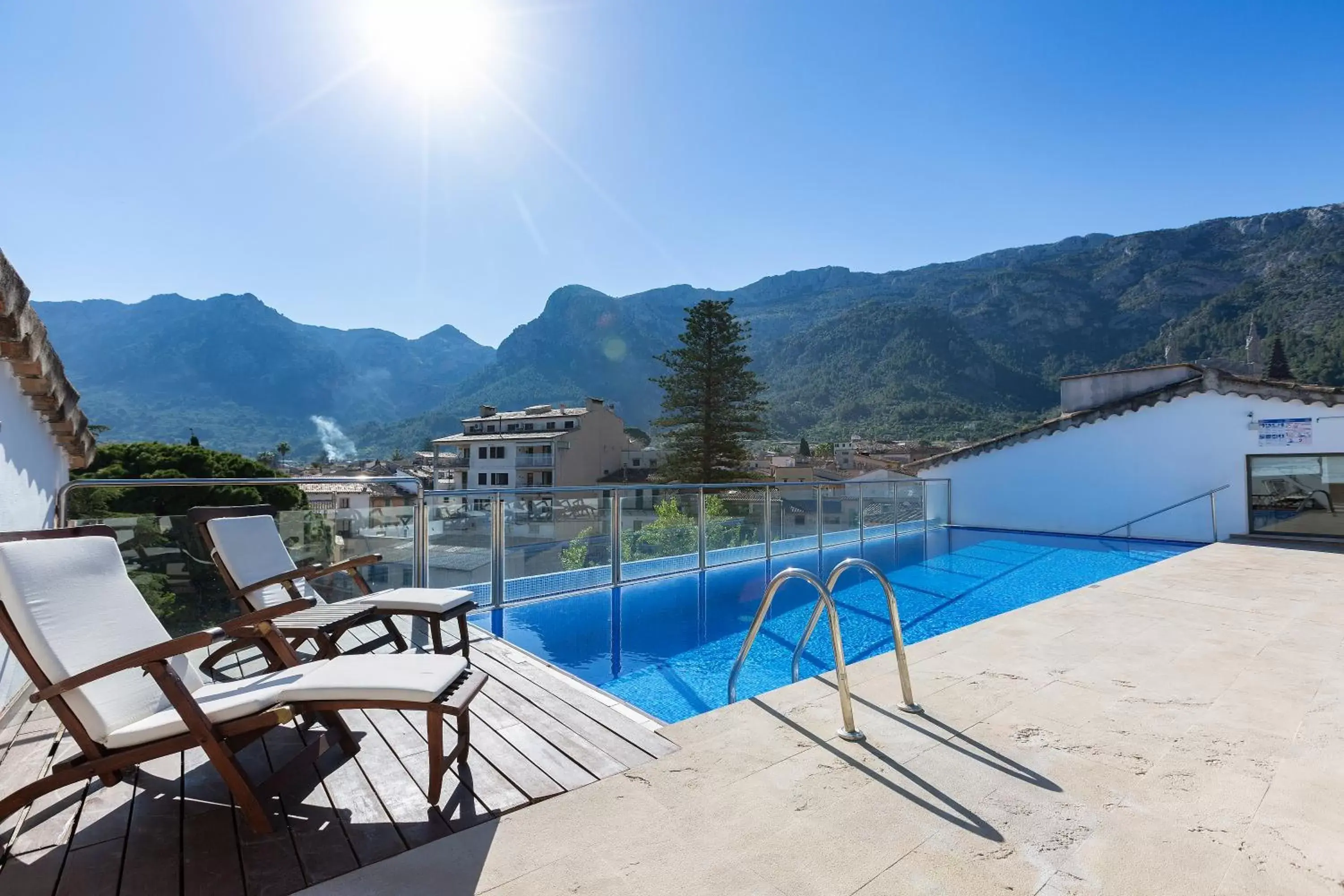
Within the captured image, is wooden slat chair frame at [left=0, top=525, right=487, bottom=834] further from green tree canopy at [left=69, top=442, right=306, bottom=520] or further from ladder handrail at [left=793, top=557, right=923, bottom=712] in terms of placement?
green tree canopy at [left=69, top=442, right=306, bottom=520]

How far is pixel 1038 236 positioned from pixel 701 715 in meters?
98.6

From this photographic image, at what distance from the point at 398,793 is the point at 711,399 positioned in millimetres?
29705

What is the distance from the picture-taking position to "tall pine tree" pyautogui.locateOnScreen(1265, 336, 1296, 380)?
83.6ft

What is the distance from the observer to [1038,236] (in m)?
84.9

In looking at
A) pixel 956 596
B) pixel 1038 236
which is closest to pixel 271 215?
pixel 956 596

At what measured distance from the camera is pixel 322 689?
2045 millimetres

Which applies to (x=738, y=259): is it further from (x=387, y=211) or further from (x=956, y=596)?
(x=956, y=596)

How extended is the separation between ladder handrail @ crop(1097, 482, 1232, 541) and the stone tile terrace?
980cm

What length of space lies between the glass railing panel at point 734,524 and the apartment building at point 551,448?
37.3 m

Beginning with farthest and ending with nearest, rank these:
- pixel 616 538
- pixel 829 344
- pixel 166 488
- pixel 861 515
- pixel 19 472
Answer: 1. pixel 829 344
2. pixel 861 515
3. pixel 616 538
4. pixel 166 488
5. pixel 19 472

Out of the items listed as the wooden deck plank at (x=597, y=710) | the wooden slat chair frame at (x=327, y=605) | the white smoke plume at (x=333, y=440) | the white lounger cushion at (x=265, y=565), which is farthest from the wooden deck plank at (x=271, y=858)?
the white smoke plume at (x=333, y=440)

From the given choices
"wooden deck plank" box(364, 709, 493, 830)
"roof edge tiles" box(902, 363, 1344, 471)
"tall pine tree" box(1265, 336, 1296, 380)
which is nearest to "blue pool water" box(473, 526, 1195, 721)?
"wooden deck plank" box(364, 709, 493, 830)

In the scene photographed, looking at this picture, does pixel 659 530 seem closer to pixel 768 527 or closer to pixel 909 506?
pixel 768 527

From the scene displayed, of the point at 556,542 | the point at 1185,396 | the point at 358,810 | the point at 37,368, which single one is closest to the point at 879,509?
the point at 1185,396
